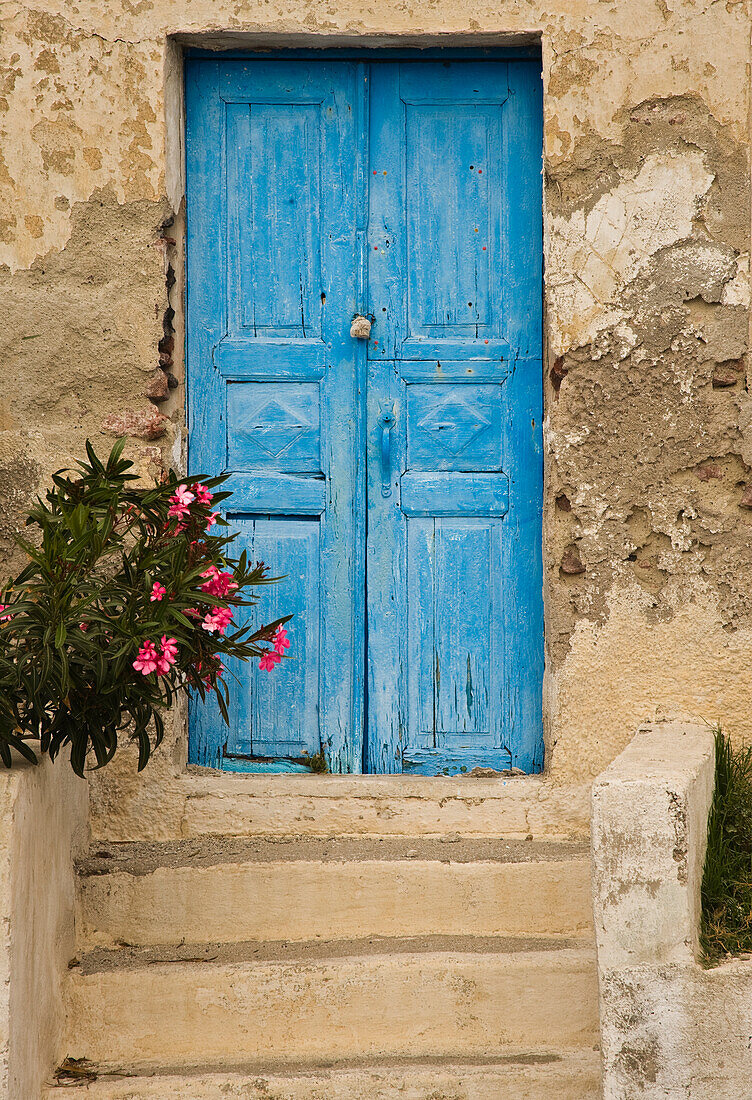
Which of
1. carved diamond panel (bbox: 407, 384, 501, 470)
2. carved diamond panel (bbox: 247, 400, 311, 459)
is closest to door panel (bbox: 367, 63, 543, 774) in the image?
carved diamond panel (bbox: 407, 384, 501, 470)

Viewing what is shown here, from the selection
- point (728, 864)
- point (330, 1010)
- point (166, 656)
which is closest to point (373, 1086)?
point (330, 1010)

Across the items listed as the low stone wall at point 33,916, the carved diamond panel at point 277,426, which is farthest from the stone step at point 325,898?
the carved diamond panel at point 277,426

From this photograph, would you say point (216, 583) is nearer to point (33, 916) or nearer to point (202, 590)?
point (202, 590)

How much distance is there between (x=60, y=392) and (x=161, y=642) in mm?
1358

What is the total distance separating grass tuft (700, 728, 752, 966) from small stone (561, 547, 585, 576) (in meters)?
0.66

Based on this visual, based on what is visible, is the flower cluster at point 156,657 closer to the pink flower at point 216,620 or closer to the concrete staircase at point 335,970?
the pink flower at point 216,620

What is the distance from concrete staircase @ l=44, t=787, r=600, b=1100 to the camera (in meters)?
2.71

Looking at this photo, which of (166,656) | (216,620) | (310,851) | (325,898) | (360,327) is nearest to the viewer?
(166,656)

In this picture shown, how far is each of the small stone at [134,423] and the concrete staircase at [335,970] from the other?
4.30 feet

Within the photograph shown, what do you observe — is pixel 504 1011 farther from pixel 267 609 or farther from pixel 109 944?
pixel 267 609

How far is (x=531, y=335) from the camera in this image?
142 inches

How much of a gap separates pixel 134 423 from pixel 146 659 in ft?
4.12

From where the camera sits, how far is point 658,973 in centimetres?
234

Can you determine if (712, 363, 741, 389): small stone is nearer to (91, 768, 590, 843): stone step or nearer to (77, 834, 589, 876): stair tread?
(91, 768, 590, 843): stone step
